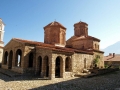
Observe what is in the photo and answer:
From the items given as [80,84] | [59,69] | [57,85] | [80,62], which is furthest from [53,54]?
[80,62]

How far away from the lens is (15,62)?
17.8 m

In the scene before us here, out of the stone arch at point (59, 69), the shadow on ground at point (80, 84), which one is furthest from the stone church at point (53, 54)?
the shadow on ground at point (80, 84)

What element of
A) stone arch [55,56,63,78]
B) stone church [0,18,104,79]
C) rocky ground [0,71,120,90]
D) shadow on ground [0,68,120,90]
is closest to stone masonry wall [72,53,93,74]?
stone church [0,18,104,79]

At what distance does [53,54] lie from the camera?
13.2m

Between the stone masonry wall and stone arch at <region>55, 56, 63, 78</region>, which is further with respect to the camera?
the stone masonry wall

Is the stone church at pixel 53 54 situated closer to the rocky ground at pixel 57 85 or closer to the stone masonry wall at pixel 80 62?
the stone masonry wall at pixel 80 62

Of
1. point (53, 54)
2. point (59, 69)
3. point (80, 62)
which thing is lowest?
point (59, 69)

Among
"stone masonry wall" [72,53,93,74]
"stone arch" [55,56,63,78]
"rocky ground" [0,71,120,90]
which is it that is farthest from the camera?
"stone masonry wall" [72,53,93,74]

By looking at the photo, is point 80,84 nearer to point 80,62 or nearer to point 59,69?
point 59,69

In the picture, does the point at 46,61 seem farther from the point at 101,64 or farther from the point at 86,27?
the point at 86,27

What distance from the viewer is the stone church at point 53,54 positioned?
14.2 metres

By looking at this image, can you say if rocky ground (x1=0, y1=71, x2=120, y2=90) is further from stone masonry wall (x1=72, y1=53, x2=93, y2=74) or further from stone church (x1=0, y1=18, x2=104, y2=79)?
stone masonry wall (x1=72, y1=53, x2=93, y2=74)

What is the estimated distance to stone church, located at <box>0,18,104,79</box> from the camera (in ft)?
46.6

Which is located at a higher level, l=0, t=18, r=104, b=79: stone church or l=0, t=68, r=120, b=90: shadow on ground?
l=0, t=18, r=104, b=79: stone church
